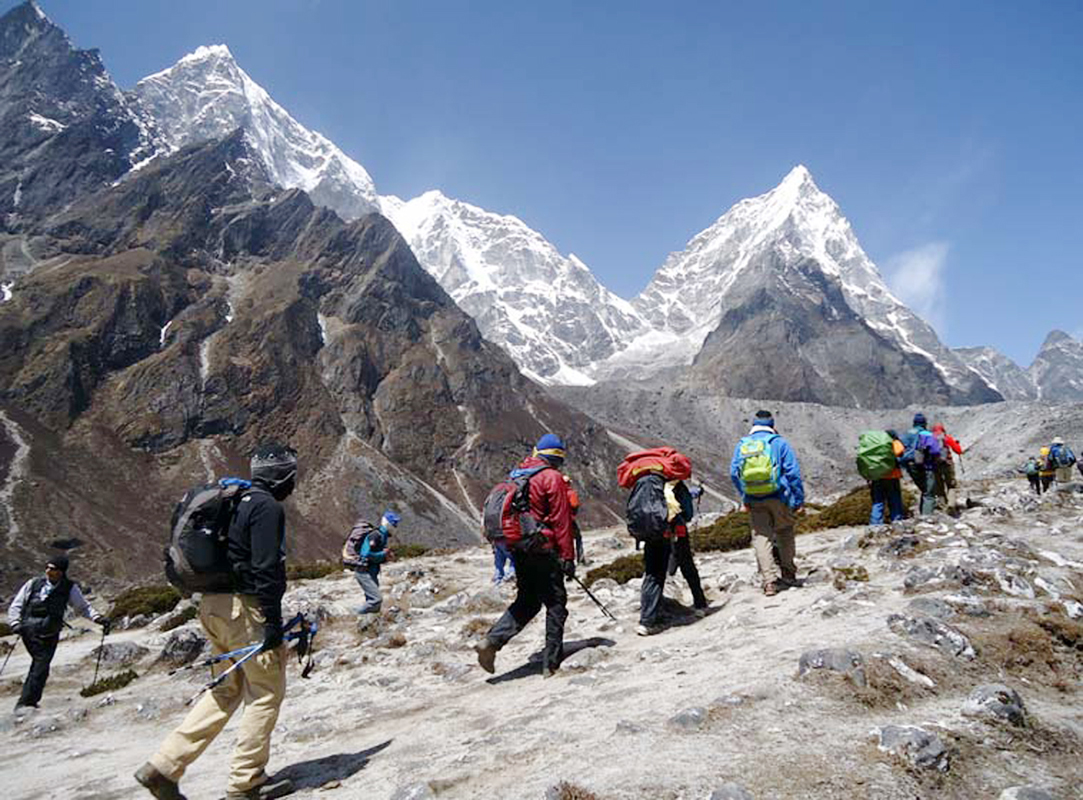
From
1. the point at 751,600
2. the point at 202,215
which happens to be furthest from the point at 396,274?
the point at 751,600

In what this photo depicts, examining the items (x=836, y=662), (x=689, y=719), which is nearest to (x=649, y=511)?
(x=836, y=662)

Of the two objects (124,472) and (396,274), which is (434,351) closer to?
(396,274)

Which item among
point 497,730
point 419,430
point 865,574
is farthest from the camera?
point 419,430

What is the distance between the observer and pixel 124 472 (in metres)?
86.2

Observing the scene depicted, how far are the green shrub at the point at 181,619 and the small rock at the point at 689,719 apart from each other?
14873 mm

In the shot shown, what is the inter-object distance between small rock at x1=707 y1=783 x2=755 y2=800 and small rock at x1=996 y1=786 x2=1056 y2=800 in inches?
54.8

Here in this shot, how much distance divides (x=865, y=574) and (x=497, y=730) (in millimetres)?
6020

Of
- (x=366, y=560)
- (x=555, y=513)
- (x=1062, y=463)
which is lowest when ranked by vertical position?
(x=1062, y=463)

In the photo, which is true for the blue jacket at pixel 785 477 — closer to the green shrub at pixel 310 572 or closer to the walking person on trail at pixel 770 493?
the walking person on trail at pixel 770 493

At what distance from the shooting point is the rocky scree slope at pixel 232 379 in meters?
81.9

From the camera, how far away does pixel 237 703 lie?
213 inches

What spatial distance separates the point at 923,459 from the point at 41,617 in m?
16.2

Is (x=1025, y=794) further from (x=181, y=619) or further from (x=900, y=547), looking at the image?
(x=181, y=619)

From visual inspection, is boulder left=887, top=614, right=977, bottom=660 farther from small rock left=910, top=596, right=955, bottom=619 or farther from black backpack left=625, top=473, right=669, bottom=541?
black backpack left=625, top=473, right=669, bottom=541
